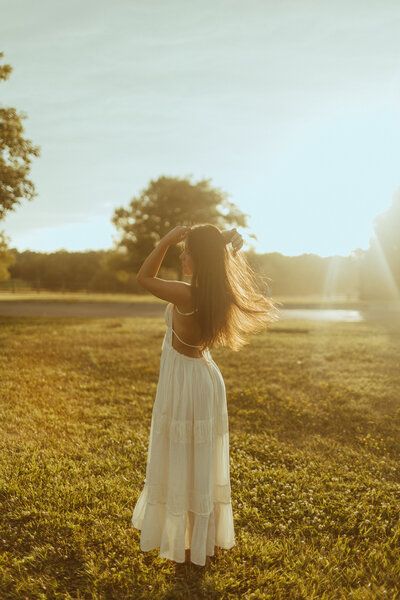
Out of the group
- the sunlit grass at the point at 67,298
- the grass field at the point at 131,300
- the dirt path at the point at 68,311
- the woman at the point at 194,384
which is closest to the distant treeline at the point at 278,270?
the sunlit grass at the point at 67,298

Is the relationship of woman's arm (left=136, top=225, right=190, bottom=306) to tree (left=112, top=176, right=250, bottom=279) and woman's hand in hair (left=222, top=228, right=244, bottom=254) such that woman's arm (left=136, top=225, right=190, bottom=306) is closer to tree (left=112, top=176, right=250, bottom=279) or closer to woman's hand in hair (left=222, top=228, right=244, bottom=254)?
woman's hand in hair (left=222, top=228, right=244, bottom=254)

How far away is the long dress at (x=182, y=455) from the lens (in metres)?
3.97

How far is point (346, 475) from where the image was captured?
6.44 metres

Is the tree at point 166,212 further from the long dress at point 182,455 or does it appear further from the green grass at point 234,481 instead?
the long dress at point 182,455

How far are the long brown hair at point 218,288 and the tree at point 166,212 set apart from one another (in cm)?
4483

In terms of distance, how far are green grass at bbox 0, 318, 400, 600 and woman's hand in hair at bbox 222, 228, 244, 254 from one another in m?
2.72

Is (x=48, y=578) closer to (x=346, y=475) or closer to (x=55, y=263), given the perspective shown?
(x=346, y=475)

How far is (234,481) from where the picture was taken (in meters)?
6.13

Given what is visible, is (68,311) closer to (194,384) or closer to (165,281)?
(194,384)

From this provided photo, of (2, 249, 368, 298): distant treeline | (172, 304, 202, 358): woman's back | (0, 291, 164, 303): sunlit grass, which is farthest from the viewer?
(2, 249, 368, 298): distant treeline

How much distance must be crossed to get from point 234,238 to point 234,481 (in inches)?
140

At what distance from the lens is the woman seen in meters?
3.75

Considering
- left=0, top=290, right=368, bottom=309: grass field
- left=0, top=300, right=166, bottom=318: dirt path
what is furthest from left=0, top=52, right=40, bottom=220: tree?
left=0, top=290, right=368, bottom=309: grass field

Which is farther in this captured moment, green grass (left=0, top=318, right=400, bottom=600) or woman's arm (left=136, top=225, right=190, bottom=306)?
green grass (left=0, top=318, right=400, bottom=600)
